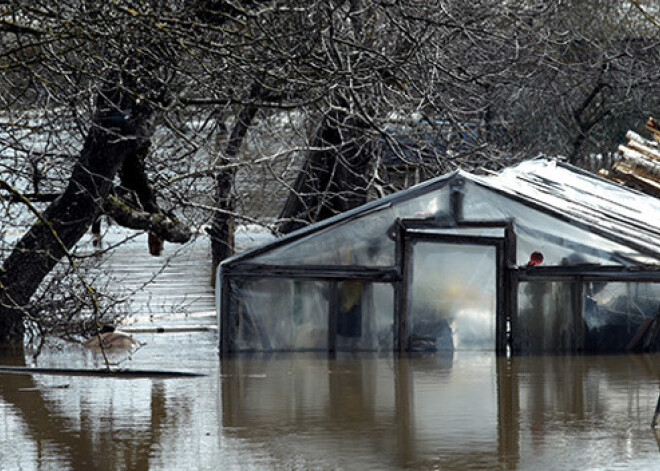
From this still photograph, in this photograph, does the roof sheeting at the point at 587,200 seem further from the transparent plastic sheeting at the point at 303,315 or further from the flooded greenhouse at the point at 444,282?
the transparent plastic sheeting at the point at 303,315

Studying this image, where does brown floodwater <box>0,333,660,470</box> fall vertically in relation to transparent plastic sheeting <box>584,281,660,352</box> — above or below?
below

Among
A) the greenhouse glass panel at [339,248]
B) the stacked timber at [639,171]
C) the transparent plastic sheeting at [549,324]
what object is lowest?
the transparent plastic sheeting at [549,324]

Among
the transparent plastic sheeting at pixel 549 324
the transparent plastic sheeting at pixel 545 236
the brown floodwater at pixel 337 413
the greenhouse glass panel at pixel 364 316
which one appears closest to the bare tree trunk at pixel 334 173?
Answer: the greenhouse glass panel at pixel 364 316

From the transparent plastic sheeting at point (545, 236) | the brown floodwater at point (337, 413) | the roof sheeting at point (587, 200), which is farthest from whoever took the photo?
the roof sheeting at point (587, 200)

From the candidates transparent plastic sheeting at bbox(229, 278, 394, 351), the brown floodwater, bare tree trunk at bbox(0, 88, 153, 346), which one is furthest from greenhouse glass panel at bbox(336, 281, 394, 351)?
bare tree trunk at bbox(0, 88, 153, 346)

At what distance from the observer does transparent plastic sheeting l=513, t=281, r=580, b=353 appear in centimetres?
1549

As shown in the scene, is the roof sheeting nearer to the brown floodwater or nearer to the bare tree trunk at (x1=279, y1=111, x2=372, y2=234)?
the brown floodwater

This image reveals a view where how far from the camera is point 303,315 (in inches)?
618

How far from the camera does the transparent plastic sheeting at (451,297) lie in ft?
51.1

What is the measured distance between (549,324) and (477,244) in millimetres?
1282

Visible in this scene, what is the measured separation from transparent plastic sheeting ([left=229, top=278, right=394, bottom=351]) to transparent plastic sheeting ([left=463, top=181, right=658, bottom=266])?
1554 mm

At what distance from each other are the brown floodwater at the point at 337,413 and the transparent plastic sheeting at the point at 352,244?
115 centimetres

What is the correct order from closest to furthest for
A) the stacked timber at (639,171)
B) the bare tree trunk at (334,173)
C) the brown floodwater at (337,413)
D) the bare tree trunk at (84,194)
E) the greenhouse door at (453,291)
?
the brown floodwater at (337,413) < the bare tree trunk at (84,194) < the greenhouse door at (453,291) < the bare tree trunk at (334,173) < the stacked timber at (639,171)

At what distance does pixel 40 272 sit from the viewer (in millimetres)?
15523
